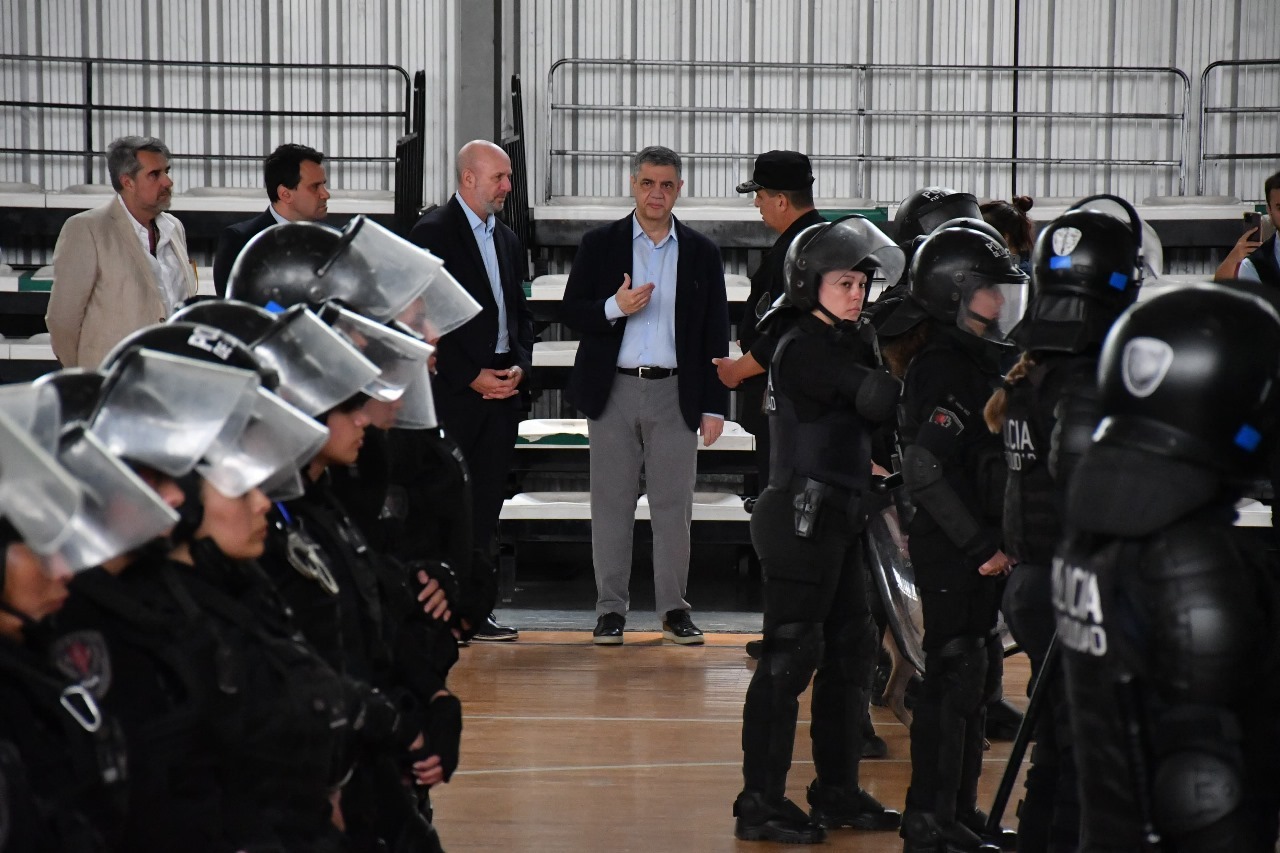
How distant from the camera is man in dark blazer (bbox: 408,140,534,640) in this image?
19.5ft

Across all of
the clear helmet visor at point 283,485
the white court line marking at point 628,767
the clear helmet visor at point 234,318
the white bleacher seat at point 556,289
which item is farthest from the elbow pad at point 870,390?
the white bleacher seat at point 556,289

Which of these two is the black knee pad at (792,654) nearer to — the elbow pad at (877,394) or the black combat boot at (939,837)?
the black combat boot at (939,837)

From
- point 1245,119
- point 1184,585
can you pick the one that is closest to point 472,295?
point 1184,585

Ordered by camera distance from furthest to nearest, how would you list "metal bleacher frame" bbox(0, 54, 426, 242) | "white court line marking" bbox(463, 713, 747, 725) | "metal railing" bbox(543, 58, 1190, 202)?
"metal railing" bbox(543, 58, 1190, 202) < "metal bleacher frame" bbox(0, 54, 426, 242) < "white court line marking" bbox(463, 713, 747, 725)

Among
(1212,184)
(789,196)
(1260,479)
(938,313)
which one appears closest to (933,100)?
(1212,184)

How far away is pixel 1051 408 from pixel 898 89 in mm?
→ 6902

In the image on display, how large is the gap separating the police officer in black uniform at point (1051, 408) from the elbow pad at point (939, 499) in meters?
0.30

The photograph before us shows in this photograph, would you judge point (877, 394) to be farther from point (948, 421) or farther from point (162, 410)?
point (162, 410)

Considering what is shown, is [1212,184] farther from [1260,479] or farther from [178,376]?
[178,376]

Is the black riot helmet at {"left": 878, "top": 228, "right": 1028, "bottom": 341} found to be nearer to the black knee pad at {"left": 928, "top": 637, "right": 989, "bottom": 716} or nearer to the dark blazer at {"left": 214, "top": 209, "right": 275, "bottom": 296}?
the black knee pad at {"left": 928, "top": 637, "right": 989, "bottom": 716}

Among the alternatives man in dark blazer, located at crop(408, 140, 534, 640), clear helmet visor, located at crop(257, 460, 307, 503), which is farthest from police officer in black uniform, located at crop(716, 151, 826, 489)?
clear helmet visor, located at crop(257, 460, 307, 503)

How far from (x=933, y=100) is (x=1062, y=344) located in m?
6.92

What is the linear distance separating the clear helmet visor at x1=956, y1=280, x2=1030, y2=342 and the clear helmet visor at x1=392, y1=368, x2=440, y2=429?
125cm

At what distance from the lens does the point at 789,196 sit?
18.7ft
